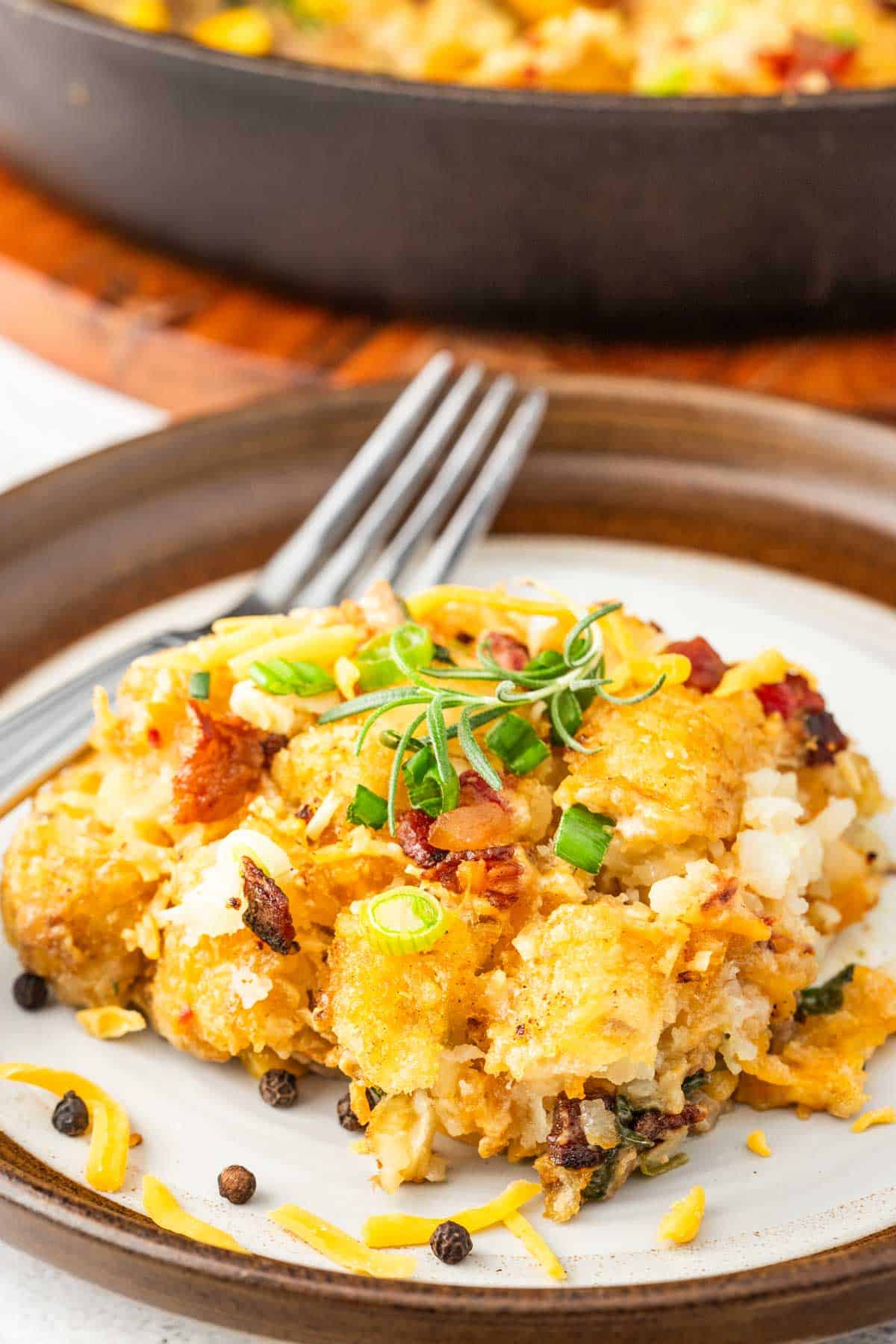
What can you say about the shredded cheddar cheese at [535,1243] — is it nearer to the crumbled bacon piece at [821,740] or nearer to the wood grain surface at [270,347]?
the crumbled bacon piece at [821,740]

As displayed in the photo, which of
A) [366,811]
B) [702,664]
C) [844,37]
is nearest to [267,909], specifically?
[366,811]

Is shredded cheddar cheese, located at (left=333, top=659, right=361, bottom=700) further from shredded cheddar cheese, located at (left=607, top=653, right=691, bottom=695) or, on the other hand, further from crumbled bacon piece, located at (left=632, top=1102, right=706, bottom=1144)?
crumbled bacon piece, located at (left=632, top=1102, right=706, bottom=1144)

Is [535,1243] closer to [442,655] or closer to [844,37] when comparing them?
[442,655]

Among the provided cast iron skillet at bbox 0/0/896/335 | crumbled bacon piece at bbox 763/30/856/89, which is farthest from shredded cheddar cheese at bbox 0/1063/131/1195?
crumbled bacon piece at bbox 763/30/856/89

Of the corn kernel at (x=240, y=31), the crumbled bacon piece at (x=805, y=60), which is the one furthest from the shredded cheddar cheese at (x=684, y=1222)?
the corn kernel at (x=240, y=31)

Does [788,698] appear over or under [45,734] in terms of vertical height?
over
